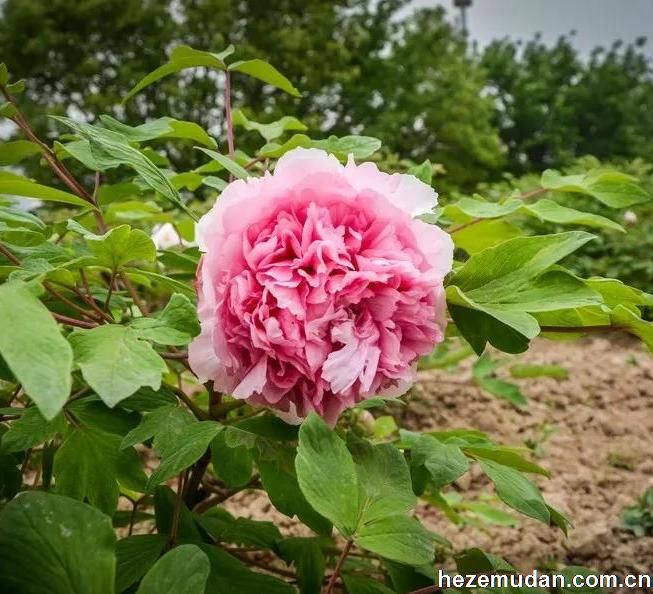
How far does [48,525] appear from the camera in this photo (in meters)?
0.38

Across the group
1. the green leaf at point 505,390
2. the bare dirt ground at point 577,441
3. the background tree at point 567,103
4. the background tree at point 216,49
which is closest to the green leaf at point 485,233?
the bare dirt ground at point 577,441

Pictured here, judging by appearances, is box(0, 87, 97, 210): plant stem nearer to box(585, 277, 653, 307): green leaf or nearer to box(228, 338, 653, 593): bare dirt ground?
box(585, 277, 653, 307): green leaf

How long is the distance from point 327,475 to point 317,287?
0.13m

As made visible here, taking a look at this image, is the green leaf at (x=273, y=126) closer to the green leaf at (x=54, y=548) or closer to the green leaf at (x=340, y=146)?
the green leaf at (x=340, y=146)

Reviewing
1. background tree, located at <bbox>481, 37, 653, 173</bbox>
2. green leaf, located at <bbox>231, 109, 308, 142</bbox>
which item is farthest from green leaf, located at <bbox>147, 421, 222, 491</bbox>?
background tree, located at <bbox>481, 37, 653, 173</bbox>

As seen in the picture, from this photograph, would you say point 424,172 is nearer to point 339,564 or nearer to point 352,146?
point 352,146

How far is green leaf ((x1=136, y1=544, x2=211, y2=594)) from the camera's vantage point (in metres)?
0.38

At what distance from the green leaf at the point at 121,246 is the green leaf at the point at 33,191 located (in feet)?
0.24

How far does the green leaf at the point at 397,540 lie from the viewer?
429 millimetres

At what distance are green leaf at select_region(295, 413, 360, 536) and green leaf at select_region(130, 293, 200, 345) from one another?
0.10 m

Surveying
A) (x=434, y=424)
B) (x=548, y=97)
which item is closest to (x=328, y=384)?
(x=434, y=424)

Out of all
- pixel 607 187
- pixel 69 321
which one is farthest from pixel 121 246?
pixel 607 187

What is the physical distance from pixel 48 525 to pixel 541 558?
3.28 feet

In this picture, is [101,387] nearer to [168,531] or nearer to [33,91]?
[168,531]
